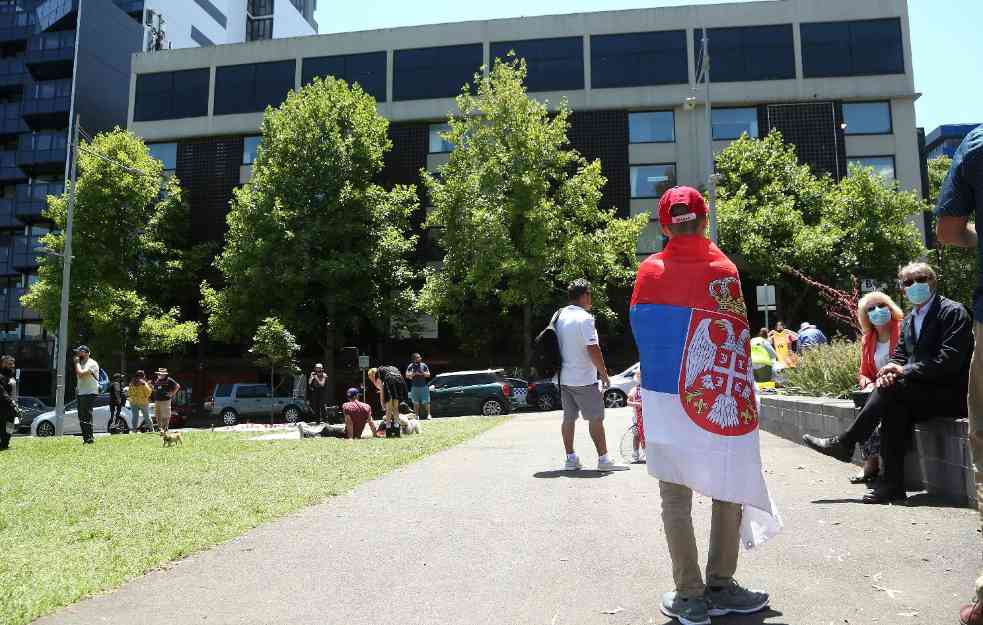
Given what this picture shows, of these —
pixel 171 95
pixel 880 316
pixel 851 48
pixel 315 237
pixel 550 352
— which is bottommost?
pixel 550 352

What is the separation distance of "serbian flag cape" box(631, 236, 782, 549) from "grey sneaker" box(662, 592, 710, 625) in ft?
1.30

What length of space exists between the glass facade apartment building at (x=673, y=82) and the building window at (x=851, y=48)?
5 cm

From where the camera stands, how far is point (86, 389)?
1471 centimetres

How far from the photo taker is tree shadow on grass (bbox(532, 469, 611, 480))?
7.38m

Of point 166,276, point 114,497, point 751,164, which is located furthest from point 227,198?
point 114,497

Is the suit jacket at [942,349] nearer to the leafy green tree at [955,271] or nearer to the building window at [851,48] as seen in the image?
the leafy green tree at [955,271]


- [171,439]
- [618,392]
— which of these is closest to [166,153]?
[618,392]

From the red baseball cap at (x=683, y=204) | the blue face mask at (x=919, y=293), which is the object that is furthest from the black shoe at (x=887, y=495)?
the red baseball cap at (x=683, y=204)

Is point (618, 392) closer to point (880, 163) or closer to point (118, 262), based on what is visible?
point (880, 163)

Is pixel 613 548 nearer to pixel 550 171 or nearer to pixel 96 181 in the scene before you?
pixel 550 171

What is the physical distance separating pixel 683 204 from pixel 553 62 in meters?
36.3

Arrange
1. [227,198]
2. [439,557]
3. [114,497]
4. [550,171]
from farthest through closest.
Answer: [227,198]
[550,171]
[114,497]
[439,557]

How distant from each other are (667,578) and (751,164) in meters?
32.4

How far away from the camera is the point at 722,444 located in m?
3.25
